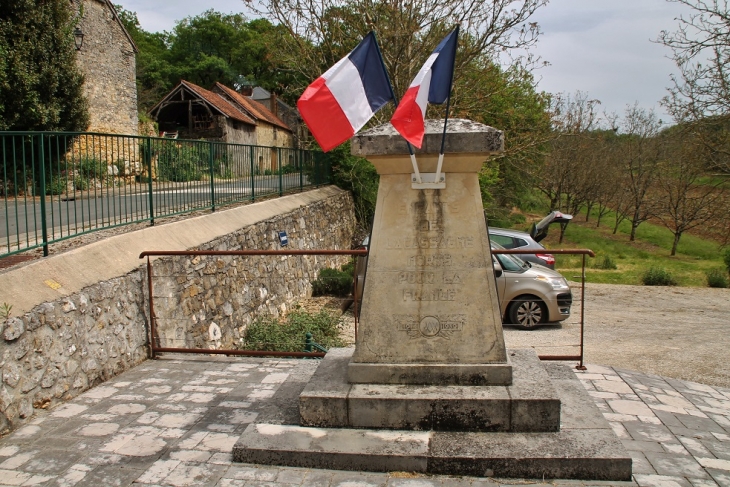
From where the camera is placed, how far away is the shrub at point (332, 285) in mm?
13219

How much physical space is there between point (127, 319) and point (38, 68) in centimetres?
1457

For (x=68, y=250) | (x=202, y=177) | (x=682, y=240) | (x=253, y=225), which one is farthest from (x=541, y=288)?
(x=682, y=240)

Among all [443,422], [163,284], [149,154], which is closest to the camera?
[443,422]

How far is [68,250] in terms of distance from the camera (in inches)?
225

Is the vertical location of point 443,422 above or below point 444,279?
below

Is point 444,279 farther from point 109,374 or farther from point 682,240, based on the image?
point 682,240

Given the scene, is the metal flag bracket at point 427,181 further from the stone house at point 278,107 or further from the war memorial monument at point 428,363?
the stone house at point 278,107

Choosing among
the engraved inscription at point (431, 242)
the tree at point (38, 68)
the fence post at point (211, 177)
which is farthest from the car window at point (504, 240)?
the tree at point (38, 68)

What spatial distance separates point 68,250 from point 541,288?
297 inches

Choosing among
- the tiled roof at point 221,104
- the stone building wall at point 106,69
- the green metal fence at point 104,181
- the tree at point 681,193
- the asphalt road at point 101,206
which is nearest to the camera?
the green metal fence at point 104,181

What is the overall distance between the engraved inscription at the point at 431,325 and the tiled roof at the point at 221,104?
31.9m

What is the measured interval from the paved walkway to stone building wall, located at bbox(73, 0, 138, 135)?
19.7 meters

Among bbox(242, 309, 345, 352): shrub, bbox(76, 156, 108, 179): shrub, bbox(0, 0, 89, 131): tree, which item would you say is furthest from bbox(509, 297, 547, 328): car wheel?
bbox(0, 0, 89, 131): tree

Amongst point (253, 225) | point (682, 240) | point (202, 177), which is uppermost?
point (202, 177)
